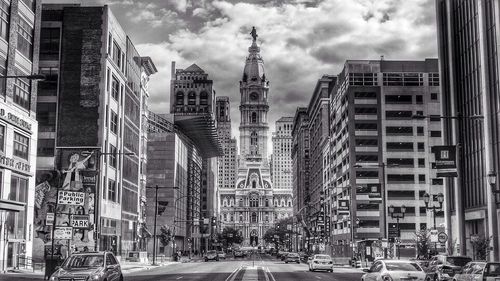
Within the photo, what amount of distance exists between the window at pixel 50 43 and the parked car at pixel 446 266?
54.8 m

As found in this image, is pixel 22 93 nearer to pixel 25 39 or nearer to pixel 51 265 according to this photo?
pixel 25 39

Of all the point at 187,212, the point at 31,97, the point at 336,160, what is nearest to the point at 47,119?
the point at 31,97

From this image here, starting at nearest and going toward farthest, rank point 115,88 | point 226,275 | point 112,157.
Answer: point 226,275 < point 112,157 < point 115,88

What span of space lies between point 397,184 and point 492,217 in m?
62.7

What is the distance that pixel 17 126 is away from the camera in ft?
159

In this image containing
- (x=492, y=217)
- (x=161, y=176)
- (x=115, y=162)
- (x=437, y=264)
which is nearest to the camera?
(x=437, y=264)

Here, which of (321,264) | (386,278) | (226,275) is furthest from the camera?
(321,264)

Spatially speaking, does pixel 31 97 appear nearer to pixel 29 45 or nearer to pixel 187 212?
pixel 29 45

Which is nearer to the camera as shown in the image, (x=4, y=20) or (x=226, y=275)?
(x=226, y=275)

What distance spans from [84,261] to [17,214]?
1092 inches

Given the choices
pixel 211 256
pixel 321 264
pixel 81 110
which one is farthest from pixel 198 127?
pixel 321 264

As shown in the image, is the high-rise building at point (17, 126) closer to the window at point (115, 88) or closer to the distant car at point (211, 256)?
the window at point (115, 88)

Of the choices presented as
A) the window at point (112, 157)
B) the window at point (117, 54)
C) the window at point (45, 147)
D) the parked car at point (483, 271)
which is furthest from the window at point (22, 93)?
the parked car at point (483, 271)

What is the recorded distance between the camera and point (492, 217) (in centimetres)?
5906
